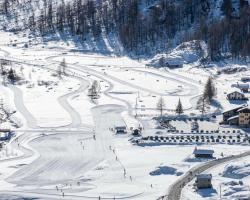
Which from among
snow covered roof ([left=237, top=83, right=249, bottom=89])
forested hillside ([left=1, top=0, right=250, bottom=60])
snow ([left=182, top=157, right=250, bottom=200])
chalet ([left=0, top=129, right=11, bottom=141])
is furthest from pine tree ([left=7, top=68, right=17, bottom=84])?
snow ([left=182, top=157, right=250, bottom=200])

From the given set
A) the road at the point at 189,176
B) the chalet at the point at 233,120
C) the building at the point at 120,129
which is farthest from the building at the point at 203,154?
the chalet at the point at 233,120

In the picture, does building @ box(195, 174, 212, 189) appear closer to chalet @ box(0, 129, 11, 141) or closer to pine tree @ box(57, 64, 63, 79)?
chalet @ box(0, 129, 11, 141)

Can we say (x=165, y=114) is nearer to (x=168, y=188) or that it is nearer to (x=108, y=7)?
(x=168, y=188)

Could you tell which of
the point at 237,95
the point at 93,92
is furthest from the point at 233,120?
the point at 93,92

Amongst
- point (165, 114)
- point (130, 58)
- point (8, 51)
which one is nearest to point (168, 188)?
point (165, 114)

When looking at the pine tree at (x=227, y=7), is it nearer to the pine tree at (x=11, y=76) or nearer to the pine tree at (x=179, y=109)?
the pine tree at (x=11, y=76)

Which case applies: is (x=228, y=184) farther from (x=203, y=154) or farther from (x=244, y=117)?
(x=244, y=117)
